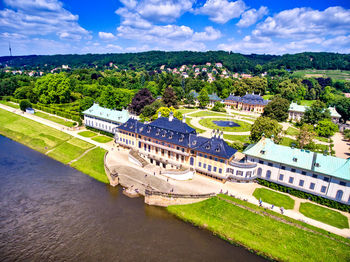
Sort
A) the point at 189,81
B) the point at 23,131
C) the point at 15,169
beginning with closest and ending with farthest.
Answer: the point at 15,169
the point at 23,131
the point at 189,81

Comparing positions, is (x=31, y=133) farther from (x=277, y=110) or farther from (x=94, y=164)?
(x=277, y=110)

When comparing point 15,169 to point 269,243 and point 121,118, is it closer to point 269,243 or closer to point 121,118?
point 121,118

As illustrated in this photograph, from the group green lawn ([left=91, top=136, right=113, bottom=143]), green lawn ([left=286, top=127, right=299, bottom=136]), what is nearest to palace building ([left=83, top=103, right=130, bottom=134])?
green lawn ([left=91, top=136, right=113, bottom=143])

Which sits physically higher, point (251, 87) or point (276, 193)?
point (251, 87)

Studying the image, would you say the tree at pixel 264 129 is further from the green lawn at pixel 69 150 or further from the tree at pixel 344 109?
the tree at pixel 344 109

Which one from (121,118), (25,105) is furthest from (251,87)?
(25,105)

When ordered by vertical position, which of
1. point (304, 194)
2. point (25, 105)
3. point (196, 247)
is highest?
point (25, 105)
